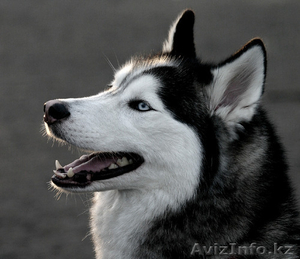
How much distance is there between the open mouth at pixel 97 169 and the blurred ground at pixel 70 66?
773 mm

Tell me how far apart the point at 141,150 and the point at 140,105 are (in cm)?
30

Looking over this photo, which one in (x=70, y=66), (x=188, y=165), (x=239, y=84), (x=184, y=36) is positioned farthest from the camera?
(x=70, y=66)

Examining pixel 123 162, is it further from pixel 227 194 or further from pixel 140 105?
pixel 227 194

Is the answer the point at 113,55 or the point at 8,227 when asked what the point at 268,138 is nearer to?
the point at 8,227

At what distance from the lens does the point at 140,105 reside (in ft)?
11.2

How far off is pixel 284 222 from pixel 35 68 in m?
7.52

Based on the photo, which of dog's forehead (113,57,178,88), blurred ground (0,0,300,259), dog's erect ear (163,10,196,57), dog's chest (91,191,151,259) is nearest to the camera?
dog's chest (91,191,151,259)

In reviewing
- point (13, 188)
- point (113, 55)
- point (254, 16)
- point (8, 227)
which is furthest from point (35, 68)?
point (254, 16)

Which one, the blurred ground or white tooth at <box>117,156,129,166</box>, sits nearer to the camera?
white tooth at <box>117,156,129,166</box>

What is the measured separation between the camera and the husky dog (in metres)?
3.27

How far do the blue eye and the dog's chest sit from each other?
57 centimetres

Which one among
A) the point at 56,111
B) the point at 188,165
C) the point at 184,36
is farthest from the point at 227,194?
the point at 184,36

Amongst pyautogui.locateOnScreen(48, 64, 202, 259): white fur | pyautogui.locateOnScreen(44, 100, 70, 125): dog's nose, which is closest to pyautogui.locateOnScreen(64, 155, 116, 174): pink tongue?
pyautogui.locateOnScreen(48, 64, 202, 259): white fur

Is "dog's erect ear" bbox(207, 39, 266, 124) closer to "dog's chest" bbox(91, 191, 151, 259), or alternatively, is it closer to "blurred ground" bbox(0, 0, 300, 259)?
"dog's chest" bbox(91, 191, 151, 259)
